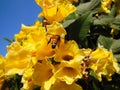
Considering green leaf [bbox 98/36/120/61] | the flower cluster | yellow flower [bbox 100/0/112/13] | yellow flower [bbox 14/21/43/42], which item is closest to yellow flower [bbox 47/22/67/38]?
the flower cluster

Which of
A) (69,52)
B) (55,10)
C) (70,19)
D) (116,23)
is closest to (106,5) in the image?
(116,23)

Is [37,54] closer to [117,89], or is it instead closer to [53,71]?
[53,71]

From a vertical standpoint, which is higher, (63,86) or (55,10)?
(55,10)

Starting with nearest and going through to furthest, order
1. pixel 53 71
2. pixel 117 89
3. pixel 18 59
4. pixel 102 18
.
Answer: pixel 53 71, pixel 18 59, pixel 117 89, pixel 102 18

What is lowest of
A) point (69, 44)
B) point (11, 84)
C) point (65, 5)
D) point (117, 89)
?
point (117, 89)

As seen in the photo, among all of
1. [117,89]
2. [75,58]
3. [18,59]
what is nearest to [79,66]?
[75,58]

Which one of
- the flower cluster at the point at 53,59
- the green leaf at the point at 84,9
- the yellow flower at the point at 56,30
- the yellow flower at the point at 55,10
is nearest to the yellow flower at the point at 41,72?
the flower cluster at the point at 53,59

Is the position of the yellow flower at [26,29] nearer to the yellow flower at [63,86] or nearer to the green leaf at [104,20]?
the yellow flower at [63,86]

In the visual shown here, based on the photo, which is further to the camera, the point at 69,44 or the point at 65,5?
the point at 65,5

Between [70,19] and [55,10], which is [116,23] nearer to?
[70,19]
